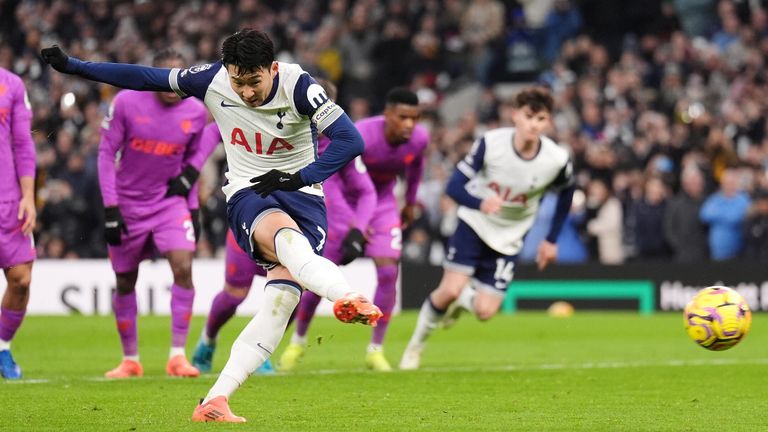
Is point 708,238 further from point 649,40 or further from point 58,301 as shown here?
point 58,301

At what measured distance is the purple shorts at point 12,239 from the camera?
10289mm

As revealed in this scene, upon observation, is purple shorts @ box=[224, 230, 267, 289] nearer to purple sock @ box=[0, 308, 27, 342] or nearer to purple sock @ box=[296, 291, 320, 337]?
purple sock @ box=[296, 291, 320, 337]

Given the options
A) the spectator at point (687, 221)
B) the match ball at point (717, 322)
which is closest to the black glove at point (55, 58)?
the match ball at point (717, 322)

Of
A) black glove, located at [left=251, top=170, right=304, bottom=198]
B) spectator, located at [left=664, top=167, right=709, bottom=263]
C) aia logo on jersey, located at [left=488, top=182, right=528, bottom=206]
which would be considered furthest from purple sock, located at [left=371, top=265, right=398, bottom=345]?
spectator, located at [left=664, top=167, right=709, bottom=263]

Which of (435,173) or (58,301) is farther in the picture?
(435,173)

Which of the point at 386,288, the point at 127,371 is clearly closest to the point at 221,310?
the point at 127,371

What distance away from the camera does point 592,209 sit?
67.7ft

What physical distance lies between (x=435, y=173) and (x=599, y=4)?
597cm

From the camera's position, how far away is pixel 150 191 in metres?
11.2

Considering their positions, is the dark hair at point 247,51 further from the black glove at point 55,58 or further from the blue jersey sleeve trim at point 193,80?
the black glove at point 55,58

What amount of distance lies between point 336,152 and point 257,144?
0.61 m

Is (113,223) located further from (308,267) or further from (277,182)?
(308,267)

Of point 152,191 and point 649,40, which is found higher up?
point 152,191

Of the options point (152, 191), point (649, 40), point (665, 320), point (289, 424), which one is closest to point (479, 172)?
point (152, 191)
